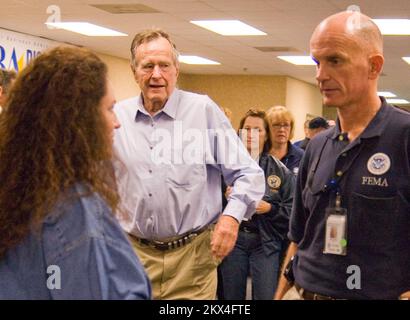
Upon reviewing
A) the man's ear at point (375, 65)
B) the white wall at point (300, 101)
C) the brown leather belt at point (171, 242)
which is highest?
the white wall at point (300, 101)

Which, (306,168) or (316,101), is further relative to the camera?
(316,101)

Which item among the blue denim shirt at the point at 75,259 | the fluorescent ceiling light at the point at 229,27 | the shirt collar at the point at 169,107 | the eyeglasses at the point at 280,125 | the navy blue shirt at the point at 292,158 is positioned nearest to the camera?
the blue denim shirt at the point at 75,259

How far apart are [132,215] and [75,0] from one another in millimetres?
5723

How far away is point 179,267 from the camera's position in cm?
256

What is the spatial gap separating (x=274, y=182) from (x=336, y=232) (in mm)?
2356

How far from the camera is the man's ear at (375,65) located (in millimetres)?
1915

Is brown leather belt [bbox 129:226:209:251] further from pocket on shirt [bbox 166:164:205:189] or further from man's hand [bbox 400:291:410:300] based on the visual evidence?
man's hand [bbox 400:291:410:300]

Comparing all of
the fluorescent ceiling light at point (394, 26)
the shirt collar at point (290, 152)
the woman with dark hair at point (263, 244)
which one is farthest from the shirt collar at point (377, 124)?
the fluorescent ceiling light at point (394, 26)

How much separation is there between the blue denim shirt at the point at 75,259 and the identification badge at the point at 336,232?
686mm

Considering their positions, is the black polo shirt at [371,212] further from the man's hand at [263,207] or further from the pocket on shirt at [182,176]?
the man's hand at [263,207]

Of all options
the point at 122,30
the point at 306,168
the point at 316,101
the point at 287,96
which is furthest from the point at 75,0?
the point at 316,101
